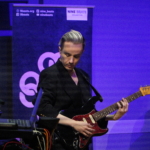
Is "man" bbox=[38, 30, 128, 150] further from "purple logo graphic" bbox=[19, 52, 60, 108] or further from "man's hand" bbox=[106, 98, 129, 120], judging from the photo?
"purple logo graphic" bbox=[19, 52, 60, 108]

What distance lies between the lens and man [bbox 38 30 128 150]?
168 centimetres

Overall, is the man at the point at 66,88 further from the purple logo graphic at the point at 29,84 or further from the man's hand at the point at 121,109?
the purple logo graphic at the point at 29,84

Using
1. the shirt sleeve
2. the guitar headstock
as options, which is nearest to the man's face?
the shirt sleeve

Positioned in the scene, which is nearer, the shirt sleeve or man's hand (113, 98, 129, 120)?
the shirt sleeve

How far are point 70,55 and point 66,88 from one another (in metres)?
0.20

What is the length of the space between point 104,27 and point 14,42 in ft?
2.08

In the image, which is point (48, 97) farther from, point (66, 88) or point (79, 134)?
point (79, 134)

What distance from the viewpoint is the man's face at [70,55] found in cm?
180

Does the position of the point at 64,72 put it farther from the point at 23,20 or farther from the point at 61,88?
the point at 23,20

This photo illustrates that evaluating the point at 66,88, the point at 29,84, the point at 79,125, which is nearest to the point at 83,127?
the point at 79,125

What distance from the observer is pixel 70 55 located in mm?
1815

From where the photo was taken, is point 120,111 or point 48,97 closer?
point 48,97

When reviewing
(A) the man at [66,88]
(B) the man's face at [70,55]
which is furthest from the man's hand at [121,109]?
(B) the man's face at [70,55]

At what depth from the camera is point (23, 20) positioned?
2.04 m
